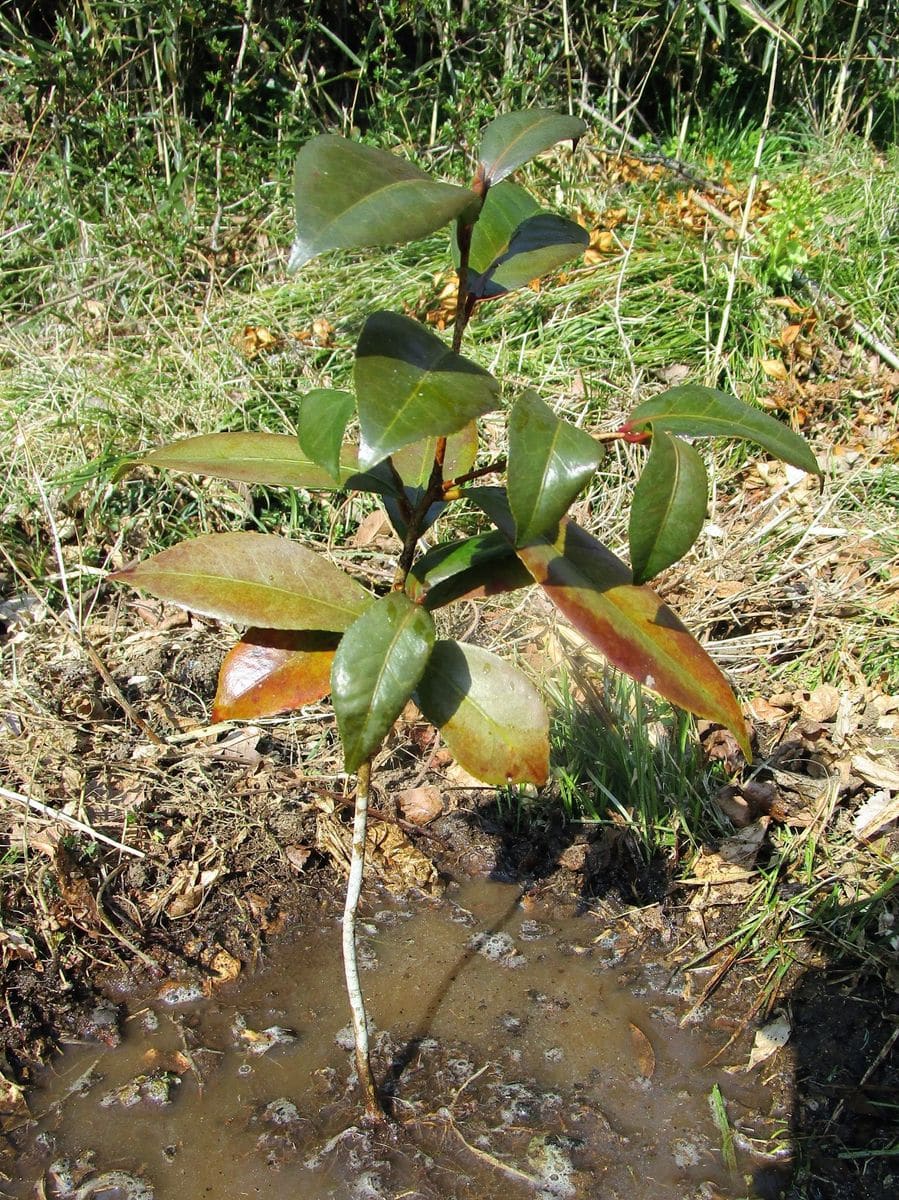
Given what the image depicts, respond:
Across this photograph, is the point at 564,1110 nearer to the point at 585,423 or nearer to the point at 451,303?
the point at 585,423

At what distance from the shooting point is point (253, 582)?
57.3 inches

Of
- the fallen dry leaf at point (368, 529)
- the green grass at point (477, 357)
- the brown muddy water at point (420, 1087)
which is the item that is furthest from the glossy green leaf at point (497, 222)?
the fallen dry leaf at point (368, 529)

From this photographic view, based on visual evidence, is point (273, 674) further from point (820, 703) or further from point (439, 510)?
point (820, 703)

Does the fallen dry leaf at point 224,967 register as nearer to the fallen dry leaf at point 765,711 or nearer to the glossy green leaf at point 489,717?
the glossy green leaf at point 489,717

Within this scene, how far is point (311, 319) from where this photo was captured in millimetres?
3771

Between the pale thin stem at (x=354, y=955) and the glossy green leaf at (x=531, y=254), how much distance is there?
0.67 meters

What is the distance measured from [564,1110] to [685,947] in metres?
0.46

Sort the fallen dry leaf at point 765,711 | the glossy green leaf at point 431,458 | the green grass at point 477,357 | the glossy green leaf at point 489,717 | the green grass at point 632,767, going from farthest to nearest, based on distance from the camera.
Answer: the green grass at point 477,357 → the fallen dry leaf at point 765,711 → the green grass at point 632,767 → the glossy green leaf at point 431,458 → the glossy green leaf at point 489,717

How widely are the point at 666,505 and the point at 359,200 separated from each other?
44 centimetres

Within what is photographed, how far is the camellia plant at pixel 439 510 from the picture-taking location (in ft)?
3.59

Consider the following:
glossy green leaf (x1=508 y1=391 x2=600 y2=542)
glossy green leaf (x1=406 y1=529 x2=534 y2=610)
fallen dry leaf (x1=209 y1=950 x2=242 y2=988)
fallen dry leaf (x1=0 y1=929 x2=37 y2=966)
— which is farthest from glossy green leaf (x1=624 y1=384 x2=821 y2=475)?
fallen dry leaf (x1=0 y1=929 x2=37 y2=966)

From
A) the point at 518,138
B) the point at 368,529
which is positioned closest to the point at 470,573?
the point at 518,138

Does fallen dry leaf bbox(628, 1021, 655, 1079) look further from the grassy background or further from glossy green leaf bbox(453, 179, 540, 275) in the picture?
glossy green leaf bbox(453, 179, 540, 275)

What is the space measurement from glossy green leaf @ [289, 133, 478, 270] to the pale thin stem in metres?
0.77
